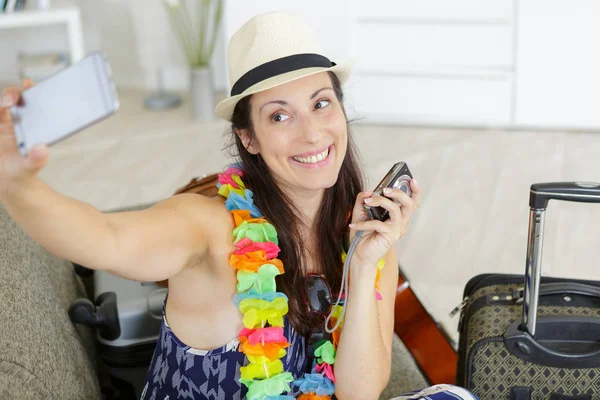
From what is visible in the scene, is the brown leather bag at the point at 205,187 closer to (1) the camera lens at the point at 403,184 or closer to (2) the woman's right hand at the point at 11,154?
(1) the camera lens at the point at 403,184

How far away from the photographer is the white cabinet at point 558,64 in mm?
4562

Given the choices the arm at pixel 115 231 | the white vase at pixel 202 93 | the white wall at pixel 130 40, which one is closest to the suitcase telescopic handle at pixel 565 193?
the arm at pixel 115 231

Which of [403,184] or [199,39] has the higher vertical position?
[403,184]

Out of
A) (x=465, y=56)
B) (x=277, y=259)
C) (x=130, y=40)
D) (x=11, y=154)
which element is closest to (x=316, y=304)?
(x=277, y=259)

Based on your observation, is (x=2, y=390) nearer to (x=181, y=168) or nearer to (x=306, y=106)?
(x=306, y=106)

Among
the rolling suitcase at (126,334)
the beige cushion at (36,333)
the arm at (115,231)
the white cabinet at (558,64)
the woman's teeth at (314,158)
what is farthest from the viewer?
the white cabinet at (558,64)

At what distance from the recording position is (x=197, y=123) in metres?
5.21

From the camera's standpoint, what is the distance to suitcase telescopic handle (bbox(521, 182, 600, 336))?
1.68 metres

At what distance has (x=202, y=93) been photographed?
5230mm

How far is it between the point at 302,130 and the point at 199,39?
388cm

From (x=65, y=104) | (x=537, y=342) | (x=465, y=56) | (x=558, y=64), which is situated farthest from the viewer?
(x=465, y=56)

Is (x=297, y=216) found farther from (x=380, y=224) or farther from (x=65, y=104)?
(x=65, y=104)

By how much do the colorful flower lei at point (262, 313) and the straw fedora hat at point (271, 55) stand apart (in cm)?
23

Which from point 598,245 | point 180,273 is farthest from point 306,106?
point 598,245
